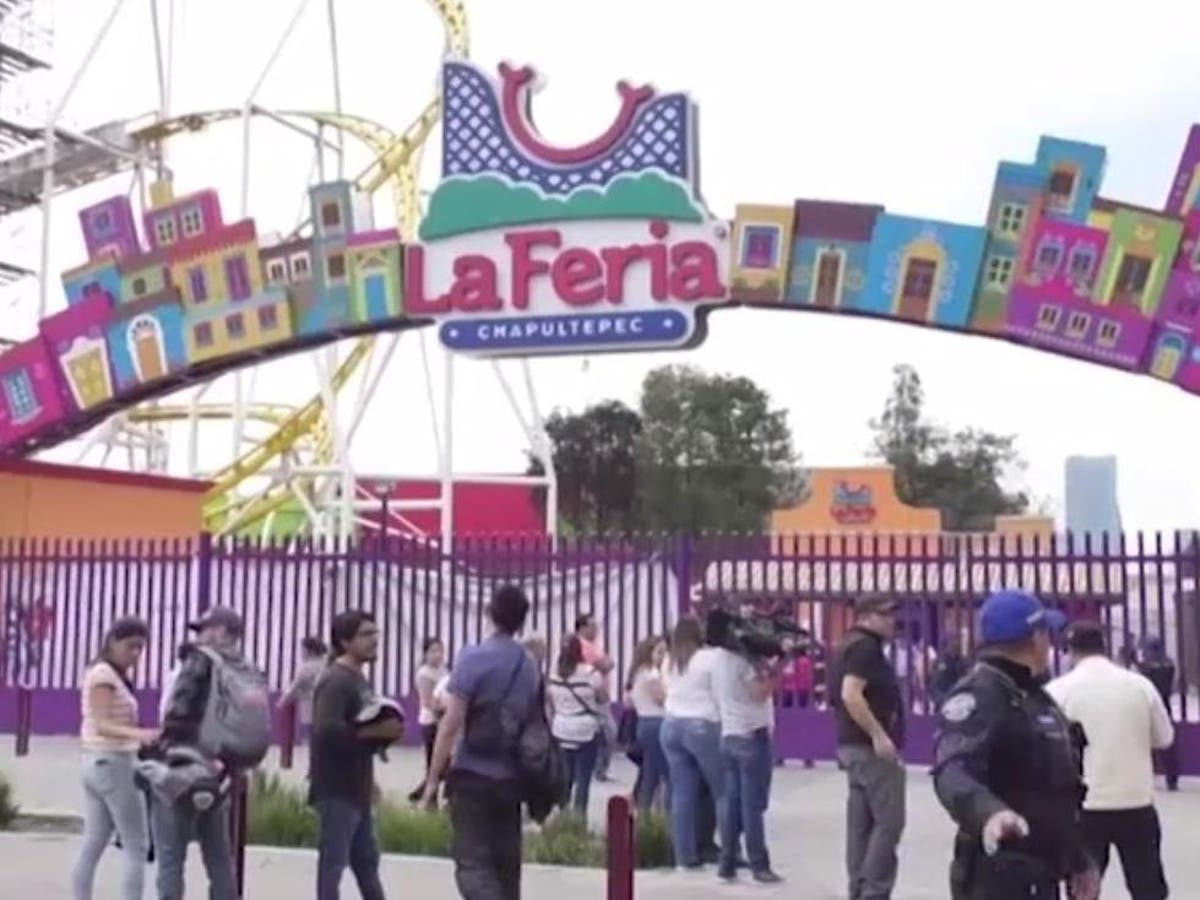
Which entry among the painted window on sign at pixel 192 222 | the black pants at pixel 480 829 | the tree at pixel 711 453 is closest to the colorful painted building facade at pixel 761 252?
the painted window on sign at pixel 192 222

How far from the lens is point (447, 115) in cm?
1959

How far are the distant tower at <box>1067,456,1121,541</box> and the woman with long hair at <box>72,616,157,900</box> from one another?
108 feet

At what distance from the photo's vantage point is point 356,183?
93.7ft

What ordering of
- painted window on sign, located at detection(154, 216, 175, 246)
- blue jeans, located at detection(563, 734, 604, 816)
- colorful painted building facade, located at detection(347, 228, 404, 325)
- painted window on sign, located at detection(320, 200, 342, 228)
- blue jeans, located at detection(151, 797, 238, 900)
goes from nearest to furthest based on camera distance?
blue jeans, located at detection(151, 797, 238, 900) → blue jeans, located at detection(563, 734, 604, 816) → colorful painted building facade, located at detection(347, 228, 404, 325) → painted window on sign, located at detection(320, 200, 342, 228) → painted window on sign, located at detection(154, 216, 175, 246)

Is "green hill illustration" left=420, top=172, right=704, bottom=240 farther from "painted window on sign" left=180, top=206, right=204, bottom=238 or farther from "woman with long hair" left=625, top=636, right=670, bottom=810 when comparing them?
"woman with long hair" left=625, top=636, right=670, bottom=810

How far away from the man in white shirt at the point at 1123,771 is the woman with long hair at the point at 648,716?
4966 millimetres

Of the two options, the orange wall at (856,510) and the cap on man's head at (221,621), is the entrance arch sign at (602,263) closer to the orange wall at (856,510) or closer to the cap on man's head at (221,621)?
the cap on man's head at (221,621)

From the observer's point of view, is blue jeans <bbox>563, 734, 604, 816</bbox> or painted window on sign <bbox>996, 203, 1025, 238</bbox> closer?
blue jeans <bbox>563, 734, 604, 816</bbox>

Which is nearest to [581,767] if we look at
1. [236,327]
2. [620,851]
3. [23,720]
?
[620,851]

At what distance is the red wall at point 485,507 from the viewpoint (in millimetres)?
51219

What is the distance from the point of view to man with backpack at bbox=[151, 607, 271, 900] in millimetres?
7621

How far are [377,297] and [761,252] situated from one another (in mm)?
4490

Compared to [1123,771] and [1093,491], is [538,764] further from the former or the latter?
[1093,491]

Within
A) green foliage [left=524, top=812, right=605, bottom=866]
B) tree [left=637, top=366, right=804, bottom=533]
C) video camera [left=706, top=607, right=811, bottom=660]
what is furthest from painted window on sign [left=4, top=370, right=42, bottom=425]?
tree [left=637, top=366, right=804, bottom=533]
